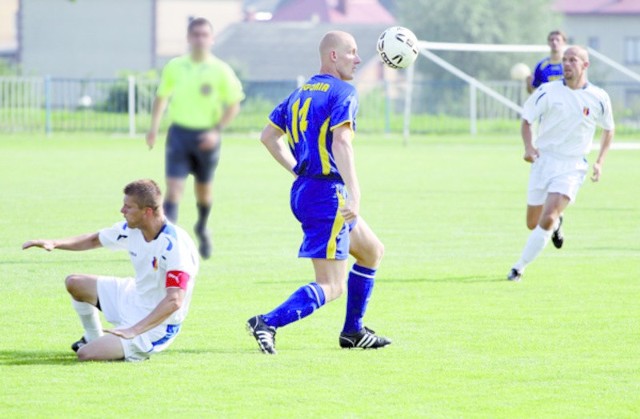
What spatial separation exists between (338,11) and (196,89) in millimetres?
117182

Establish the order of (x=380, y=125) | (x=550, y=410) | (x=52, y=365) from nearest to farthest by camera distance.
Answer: (x=550, y=410), (x=52, y=365), (x=380, y=125)

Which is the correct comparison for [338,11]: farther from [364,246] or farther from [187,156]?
[187,156]

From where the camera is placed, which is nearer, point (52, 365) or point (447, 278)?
point (52, 365)

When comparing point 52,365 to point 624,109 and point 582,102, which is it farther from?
point 624,109

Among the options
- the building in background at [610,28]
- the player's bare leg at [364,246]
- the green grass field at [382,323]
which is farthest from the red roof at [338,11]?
the player's bare leg at [364,246]

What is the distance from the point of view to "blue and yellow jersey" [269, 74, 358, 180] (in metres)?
8.66

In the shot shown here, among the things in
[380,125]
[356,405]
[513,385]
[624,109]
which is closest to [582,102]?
[513,385]

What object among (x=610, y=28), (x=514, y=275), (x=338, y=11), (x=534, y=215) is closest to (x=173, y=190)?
(x=514, y=275)

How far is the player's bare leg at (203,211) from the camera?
11.7 feet

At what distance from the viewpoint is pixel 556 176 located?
15.0 metres

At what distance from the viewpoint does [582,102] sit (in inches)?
594

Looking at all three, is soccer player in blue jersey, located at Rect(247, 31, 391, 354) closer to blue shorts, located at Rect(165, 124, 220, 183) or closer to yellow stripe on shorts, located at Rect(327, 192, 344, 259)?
yellow stripe on shorts, located at Rect(327, 192, 344, 259)

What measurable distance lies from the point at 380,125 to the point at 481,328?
4540 cm

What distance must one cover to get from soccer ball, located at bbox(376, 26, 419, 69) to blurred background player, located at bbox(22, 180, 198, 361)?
8.26 feet
